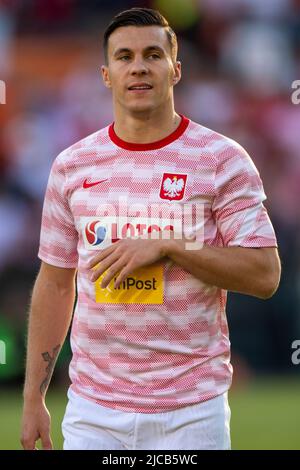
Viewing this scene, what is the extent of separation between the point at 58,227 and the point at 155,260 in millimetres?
555

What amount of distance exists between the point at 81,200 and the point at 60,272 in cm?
36

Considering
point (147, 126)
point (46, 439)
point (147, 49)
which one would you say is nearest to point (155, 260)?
point (147, 126)

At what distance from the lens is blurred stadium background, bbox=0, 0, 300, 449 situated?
9.66 meters

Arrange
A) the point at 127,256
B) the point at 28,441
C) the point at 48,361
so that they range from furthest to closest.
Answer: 1. the point at 48,361
2. the point at 28,441
3. the point at 127,256

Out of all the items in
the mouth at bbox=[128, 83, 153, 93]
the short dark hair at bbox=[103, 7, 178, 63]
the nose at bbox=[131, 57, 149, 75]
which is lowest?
the mouth at bbox=[128, 83, 153, 93]

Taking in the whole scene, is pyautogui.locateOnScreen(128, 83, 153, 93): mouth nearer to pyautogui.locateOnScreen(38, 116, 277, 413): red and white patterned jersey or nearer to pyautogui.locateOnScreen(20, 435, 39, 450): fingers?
pyautogui.locateOnScreen(38, 116, 277, 413): red and white patterned jersey

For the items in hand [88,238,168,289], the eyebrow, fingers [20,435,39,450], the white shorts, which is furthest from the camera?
fingers [20,435,39,450]

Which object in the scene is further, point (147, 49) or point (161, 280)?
point (147, 49)

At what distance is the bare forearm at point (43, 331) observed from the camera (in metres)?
4.17

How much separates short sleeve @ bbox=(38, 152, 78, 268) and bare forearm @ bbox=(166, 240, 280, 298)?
0.53 meters

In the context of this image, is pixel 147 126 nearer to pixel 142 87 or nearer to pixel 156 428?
pixel 142 87

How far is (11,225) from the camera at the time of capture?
10008mm

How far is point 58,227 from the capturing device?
415 centimetres

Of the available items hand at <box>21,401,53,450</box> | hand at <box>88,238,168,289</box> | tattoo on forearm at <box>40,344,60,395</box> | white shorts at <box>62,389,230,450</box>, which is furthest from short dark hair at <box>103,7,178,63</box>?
hand at <box>21,401,53,450</box>
